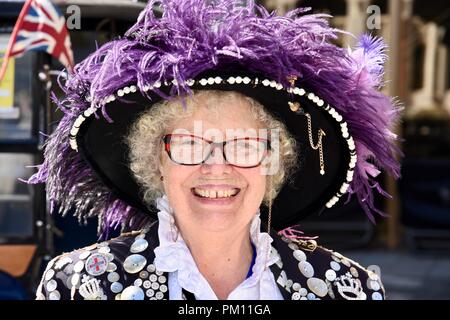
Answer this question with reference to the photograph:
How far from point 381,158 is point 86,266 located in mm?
808

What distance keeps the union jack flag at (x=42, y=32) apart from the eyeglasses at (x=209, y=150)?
2.66ft

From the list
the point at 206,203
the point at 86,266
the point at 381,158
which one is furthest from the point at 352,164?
the point at 86,266

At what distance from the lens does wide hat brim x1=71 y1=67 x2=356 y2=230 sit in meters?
1.96

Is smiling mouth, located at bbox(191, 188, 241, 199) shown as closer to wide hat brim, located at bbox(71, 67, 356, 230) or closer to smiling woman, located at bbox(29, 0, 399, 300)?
smiling woman, located at bbox(29, 0, 399, 300)

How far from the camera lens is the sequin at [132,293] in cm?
196

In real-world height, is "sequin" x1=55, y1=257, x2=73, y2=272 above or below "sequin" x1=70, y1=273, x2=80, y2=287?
above

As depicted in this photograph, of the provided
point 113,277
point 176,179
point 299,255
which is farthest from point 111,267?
point 299,255

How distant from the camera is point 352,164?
2.13 meters

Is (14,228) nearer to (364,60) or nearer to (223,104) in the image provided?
(223,104)

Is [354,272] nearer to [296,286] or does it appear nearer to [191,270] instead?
[296,286]

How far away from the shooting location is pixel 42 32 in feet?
9.09

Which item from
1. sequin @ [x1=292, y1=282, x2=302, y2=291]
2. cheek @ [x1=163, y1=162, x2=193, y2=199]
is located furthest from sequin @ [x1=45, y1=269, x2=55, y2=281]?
sequin @ [x1=292, y1=282, x2=302, y2=291]

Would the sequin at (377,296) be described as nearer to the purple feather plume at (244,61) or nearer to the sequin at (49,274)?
the purple feather plume at (244,61)

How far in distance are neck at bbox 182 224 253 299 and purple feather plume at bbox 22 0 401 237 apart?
371 millimetres
